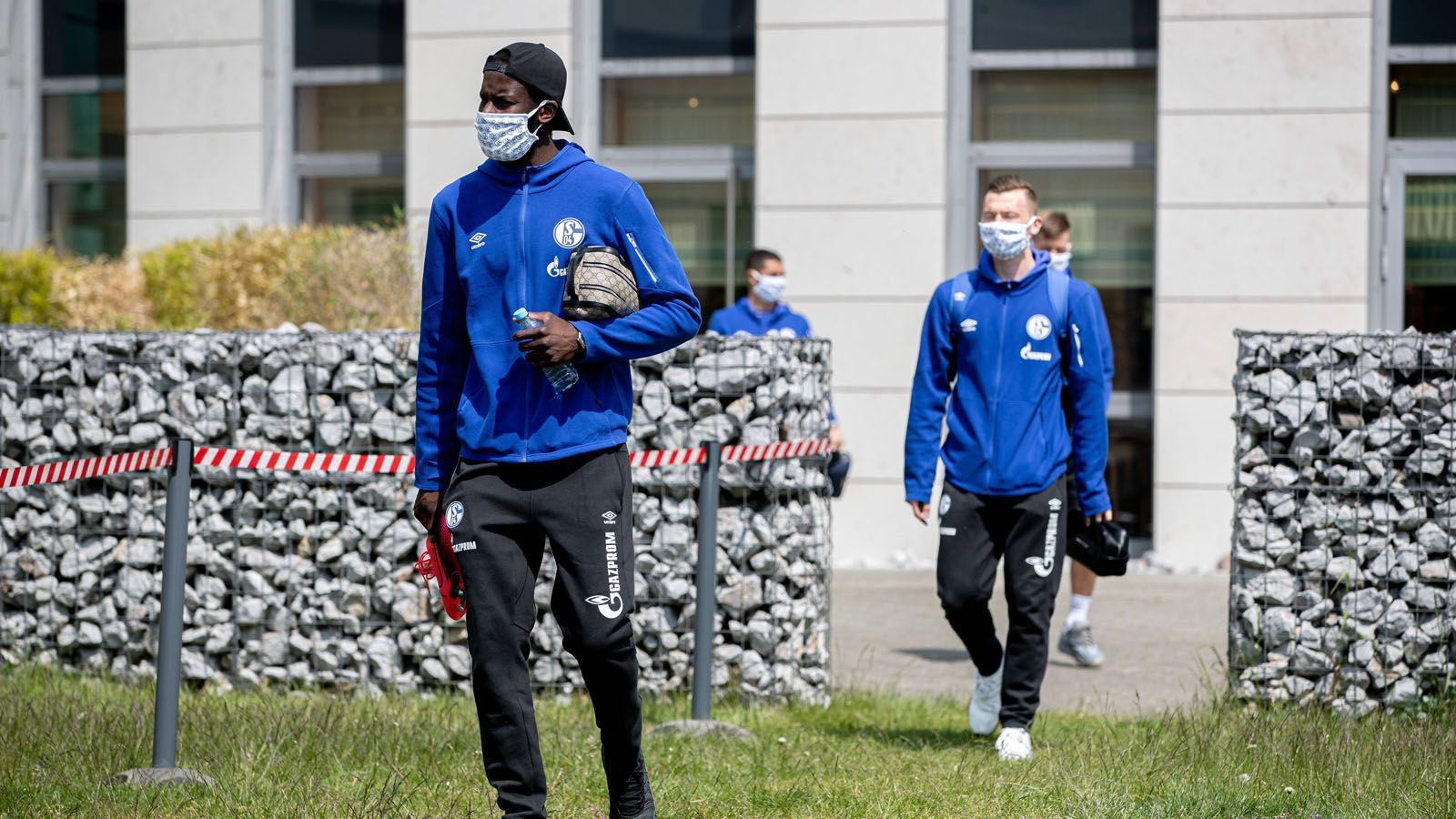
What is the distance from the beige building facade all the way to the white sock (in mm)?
3667

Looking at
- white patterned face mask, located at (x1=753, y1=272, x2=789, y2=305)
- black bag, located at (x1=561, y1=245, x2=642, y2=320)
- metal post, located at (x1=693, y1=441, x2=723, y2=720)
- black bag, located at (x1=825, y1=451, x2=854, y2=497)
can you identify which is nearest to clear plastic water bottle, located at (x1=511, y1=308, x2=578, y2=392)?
black bag, located at (x1=561, y1=245, x2=642, y2=320)

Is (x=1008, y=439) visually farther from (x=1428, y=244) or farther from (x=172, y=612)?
(x=1428, y=244)

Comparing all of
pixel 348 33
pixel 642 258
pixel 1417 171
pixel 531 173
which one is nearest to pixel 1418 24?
pixel 1417 171

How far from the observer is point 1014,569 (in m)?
6.27

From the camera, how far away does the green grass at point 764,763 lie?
5.30 metres

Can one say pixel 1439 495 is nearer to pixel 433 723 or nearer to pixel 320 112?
pixel 433 723

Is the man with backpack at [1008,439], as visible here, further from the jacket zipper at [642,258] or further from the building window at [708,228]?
the building window at [708,228]

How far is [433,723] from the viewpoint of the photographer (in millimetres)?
6523

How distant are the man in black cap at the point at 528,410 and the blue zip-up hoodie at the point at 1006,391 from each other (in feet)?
6.36

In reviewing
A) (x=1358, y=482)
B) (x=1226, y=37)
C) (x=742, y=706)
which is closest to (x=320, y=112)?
(x=1226, y=37)

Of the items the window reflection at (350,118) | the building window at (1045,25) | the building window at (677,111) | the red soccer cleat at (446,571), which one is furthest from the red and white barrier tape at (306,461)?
the window reflection at (350,118)

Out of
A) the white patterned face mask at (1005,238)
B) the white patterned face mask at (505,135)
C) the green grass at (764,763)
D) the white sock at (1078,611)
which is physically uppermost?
the white patterned face mask at (505,135)

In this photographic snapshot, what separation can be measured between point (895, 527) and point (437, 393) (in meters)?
8.03

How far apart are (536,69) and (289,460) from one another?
297cm
